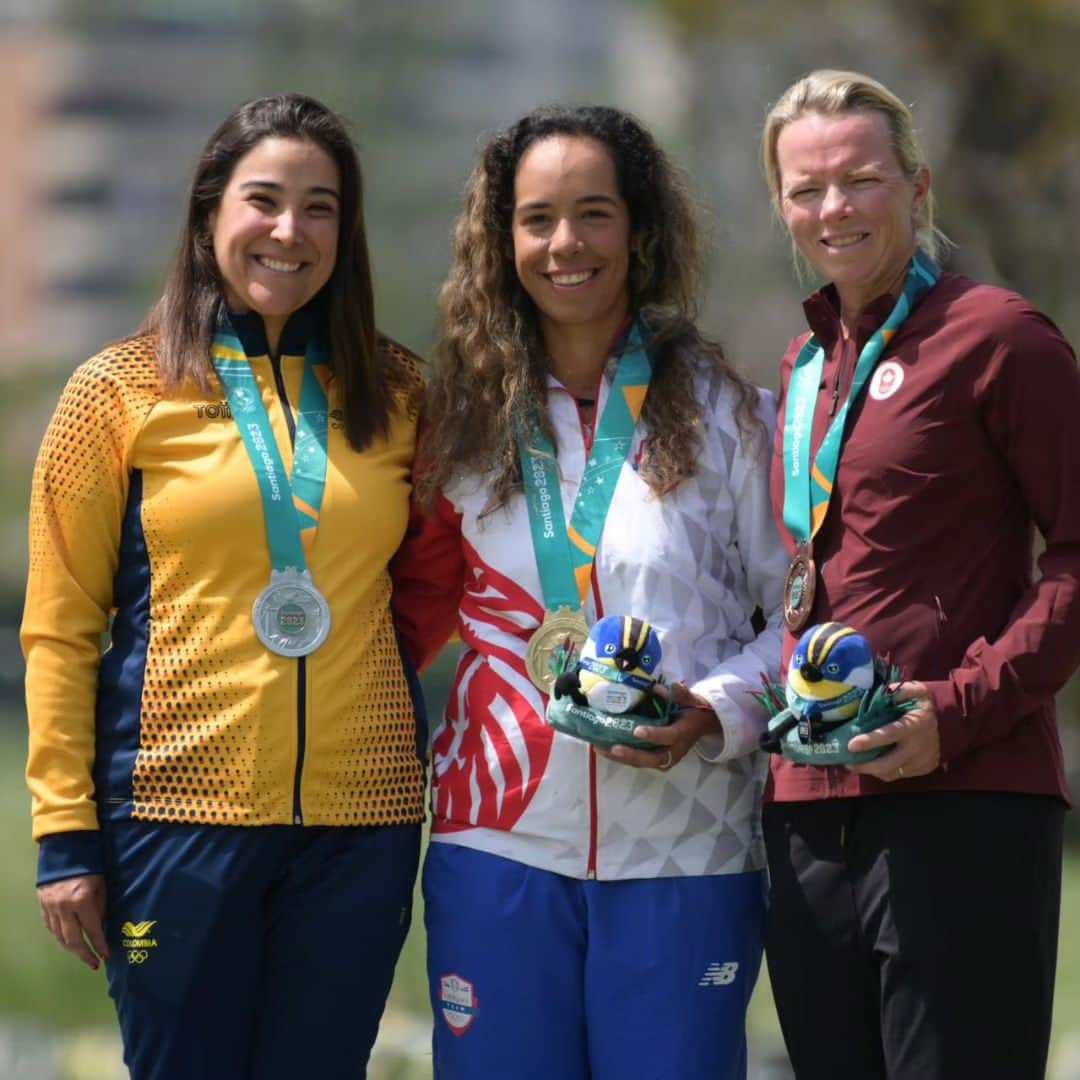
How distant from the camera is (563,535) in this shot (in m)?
3.27

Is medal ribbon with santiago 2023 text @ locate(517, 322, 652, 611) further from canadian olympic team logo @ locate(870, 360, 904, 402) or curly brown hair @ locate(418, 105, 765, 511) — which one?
canadian olympic team logo @ locate(870, 360, 904, 402)

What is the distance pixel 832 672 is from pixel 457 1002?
0.96m

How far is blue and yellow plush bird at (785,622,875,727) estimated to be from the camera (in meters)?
2.74

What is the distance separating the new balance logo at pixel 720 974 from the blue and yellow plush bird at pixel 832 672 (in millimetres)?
614

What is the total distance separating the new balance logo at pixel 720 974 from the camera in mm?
3168

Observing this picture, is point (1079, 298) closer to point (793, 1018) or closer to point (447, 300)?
point (447, 300)

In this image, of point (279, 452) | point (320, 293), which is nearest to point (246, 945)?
point (279, 452)

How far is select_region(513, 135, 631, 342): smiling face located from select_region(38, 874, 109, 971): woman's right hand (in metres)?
1.32

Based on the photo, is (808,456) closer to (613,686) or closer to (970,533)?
(970,533)

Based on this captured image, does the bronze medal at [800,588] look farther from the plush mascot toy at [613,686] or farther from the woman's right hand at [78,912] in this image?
the woman's right hand at [78,912]

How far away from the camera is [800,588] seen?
302 cm

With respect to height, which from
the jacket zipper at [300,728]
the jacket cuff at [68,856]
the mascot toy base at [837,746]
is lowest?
the jacket cuff at [68,856]

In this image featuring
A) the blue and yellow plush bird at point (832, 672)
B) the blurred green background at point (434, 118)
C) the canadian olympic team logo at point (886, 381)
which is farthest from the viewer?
the blurred green background at point (434, 118)

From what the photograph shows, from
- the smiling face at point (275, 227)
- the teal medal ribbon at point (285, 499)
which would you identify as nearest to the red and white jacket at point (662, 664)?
the teal medal ribbon at point (285, 499)
